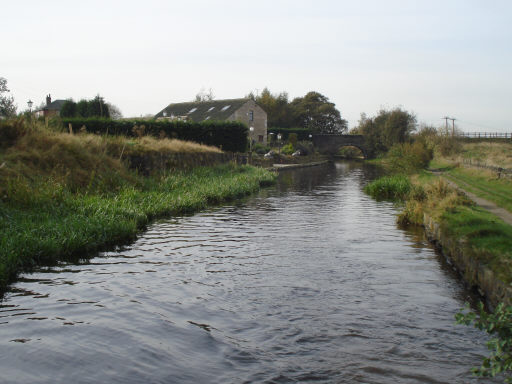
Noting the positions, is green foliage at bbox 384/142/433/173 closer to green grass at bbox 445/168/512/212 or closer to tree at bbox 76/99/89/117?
green grass at bbox 445/168/512/212

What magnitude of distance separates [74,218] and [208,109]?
57.8 meters

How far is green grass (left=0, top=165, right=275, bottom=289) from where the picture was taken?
10266mm

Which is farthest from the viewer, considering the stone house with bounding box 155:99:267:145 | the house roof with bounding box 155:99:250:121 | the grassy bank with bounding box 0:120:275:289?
the house roof with bounding box 155:99:250:121

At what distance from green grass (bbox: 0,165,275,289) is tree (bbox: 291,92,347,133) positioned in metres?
81.6

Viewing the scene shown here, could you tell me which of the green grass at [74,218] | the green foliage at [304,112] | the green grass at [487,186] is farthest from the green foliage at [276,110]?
the green grass at [74,218]

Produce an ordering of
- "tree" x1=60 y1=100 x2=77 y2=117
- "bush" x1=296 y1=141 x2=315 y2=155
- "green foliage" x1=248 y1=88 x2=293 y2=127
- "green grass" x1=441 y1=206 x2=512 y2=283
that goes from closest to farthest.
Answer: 1. "green grass" x1=441 y1=206 x2=512 y2=283
2. "tree" x1=60 y1=100 x2=77 y2=117
3. "bush" x1=296 y1=141 x2=315 y2=155
4. "green foliage" x1=248 y1=88 x2=293 y2=127

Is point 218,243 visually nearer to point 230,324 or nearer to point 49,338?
point 230,324

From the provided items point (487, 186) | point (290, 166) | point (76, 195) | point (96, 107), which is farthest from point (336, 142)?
point (76, 195)

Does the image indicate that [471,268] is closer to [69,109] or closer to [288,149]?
[69,109]

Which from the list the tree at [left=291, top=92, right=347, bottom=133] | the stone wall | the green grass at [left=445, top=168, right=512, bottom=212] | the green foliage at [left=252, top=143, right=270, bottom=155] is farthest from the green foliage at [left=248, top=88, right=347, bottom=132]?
the green grass at [left=445, top=168, right=512, bottom=212]

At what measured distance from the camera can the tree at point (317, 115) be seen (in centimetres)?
10175

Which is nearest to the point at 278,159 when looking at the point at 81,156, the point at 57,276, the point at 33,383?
the point at 81,156

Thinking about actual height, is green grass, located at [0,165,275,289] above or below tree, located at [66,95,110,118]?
below

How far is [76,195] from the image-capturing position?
16.1 metres
